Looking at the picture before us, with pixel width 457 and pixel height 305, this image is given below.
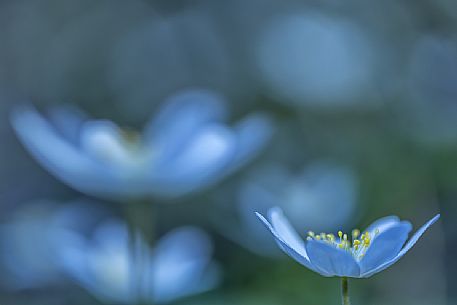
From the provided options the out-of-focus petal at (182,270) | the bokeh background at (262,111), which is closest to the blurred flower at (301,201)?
the bokeh background at (262,111)

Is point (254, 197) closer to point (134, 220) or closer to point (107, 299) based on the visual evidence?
point (107, 299)

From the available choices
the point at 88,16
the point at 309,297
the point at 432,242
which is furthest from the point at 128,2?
the point at 309,297

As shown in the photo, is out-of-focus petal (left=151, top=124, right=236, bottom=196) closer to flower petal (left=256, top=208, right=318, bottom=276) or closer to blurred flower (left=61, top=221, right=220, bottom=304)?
blurred flower (left=61, top=221, right=220, bottom=304)

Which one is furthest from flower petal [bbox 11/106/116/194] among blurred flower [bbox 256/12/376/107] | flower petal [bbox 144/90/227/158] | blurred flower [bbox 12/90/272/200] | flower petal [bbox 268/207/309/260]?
blurred flower [bbox 256/12/376/107]

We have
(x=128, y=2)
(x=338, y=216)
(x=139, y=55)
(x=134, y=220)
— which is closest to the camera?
(x=134, y=220)

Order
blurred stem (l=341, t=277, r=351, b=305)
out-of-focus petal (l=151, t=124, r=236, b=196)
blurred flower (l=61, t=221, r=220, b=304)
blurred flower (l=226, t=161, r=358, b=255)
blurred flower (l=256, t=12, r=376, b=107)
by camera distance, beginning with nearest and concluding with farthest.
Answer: blurred stem (l=341, t=277, r=351, b=305), out-of-focus petal (l=151, t=124, r=236, b=196), blurred flower (l=61, t=221, r=220, b=304), blurred flower (l=226, t=161, r=358, b=255), blurred flower (l=256, t=12, r=376, b=107)

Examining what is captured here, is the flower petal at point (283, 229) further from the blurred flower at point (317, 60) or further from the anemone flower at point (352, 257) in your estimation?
the blurred flower at point (317, 60)
